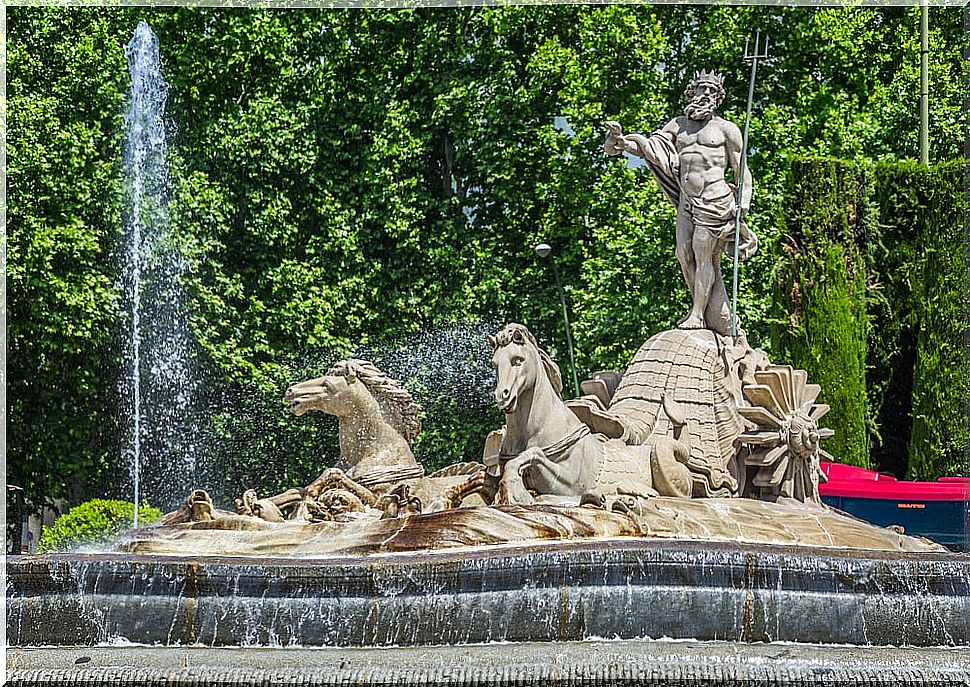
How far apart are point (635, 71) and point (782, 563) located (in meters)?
14.4

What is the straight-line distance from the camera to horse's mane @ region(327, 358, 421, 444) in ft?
38.1

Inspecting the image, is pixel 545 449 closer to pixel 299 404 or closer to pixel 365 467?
pixel 365 467

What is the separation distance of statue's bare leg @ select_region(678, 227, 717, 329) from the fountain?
6.21 feet

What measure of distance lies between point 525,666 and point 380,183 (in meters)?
14.9

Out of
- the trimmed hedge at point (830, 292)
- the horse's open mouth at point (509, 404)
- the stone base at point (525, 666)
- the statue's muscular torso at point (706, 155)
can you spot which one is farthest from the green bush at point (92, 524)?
the stone base at point (525, 666)

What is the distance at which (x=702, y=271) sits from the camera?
12141mm

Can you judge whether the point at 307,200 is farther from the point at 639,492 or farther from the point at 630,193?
the point at 639,492

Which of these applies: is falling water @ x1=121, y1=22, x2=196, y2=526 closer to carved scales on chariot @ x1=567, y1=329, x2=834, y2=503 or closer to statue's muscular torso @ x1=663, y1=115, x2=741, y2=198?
carved scales on chariot @ x1=567, y1=329, x2=834, y2=503

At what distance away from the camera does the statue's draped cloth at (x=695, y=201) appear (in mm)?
12039

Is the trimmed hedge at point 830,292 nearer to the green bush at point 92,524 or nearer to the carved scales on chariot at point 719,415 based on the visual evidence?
the carved scales on chariot at point 719,415

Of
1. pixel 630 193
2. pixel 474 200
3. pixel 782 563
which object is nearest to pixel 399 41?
pixel 474 200

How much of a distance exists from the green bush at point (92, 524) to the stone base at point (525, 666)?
9660mm

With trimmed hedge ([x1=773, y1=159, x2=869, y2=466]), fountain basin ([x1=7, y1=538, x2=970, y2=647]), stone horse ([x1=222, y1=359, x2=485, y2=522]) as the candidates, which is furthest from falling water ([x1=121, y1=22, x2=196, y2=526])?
fountain basin ([x1=7, y1=538, x2=970, y2=647])

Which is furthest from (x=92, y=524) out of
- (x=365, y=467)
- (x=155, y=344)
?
(x=365, y=467)
